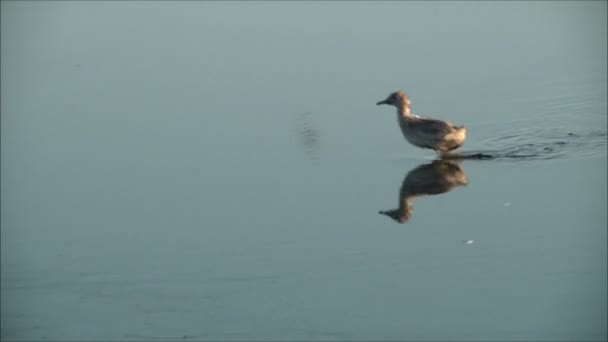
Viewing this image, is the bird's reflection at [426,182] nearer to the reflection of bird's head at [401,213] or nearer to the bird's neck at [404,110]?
the reflection of bird's head at [401,213]

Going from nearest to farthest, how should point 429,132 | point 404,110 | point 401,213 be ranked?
1. point 401,213
2. point 429,132
3. point 404,110

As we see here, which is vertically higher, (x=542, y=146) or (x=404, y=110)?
(x=404, y=110)

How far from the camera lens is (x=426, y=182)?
12.8 metres

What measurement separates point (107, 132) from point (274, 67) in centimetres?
266

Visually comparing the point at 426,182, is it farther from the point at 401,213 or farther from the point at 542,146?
the point at 542,146

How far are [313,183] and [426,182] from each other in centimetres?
98

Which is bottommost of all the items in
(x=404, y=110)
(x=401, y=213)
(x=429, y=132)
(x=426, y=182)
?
(x=401, y=213)

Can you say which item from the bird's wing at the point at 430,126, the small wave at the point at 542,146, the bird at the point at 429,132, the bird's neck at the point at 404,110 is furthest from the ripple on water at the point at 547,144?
the bird's neck at the point at 404,110

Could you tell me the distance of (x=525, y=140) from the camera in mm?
13969

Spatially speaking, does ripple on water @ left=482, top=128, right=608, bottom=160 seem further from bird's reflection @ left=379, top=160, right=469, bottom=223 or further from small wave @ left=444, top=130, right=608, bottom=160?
bird's reflection @ left=379, top=160, right=469, bottom=223

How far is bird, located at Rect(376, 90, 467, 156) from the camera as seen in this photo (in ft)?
43.8

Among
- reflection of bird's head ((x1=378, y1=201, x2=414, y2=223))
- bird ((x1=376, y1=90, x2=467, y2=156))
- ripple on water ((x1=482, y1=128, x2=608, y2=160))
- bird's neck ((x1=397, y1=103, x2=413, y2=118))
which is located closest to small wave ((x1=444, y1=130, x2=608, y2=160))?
ripple on water ((x1=482, y1=128, x2=608, y2=160))

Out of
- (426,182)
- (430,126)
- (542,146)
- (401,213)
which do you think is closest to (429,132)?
(430,126)

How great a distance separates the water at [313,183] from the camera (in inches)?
384
